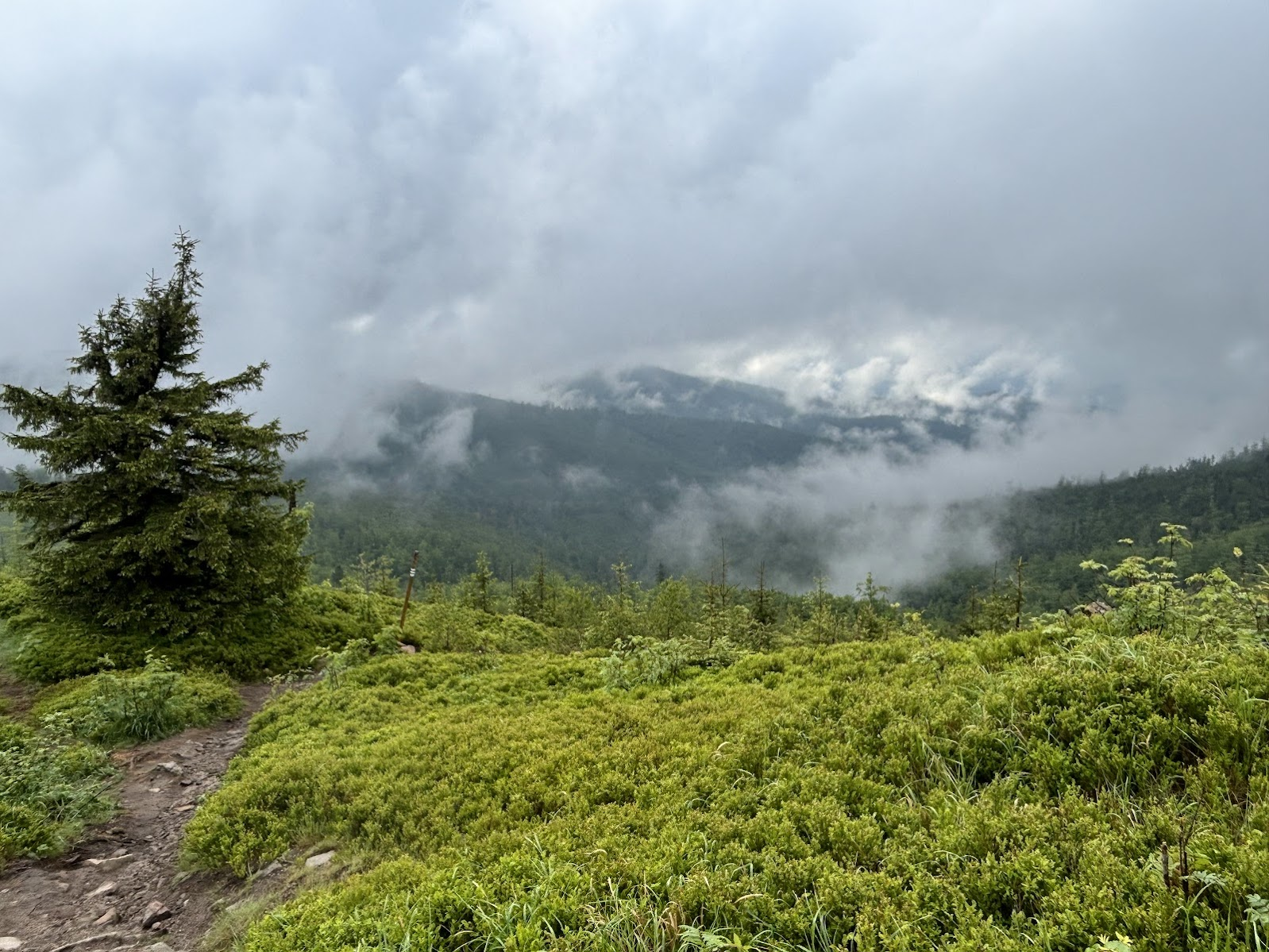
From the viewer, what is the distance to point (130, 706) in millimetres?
12266

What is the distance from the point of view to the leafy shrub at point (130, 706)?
11773 millimetres

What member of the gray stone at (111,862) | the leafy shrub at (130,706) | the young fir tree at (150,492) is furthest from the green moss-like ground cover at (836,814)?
the young fir tree at (150,492)

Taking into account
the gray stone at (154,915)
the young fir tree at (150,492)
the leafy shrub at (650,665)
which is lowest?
the gray stone at (154,915)

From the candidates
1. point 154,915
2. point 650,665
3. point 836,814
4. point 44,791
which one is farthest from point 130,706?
point 836,814

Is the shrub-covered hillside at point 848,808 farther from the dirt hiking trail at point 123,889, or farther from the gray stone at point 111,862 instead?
the gray stone at point 111,862

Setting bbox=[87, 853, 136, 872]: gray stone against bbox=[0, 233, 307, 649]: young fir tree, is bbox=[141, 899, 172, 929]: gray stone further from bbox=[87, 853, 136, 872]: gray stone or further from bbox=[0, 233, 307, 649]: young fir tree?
bbox=[0, 233, 307, 649]: young fir tree

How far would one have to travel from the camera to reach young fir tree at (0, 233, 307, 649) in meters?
17.0

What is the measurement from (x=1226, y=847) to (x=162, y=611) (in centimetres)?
2285

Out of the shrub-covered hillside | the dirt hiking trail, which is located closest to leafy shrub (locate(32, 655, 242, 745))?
the dirt hiking trail

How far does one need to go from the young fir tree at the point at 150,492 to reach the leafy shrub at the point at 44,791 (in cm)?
704

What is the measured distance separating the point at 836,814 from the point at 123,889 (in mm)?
8594

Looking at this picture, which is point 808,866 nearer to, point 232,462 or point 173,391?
point 232,462

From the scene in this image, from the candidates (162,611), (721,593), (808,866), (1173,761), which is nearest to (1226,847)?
(1173,761)

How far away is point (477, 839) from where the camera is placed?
20.5 ft
